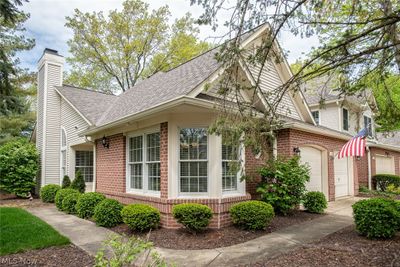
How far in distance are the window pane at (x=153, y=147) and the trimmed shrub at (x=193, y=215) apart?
1.87 metres

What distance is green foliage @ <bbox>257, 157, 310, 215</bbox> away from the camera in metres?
8.36

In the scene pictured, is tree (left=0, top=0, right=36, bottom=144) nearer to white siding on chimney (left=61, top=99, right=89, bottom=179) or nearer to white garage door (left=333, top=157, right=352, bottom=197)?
white siding on chimney (left=61, top=99, right=89, bottom=179)

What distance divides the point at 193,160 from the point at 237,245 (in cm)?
239

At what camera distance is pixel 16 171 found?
15.0 meters

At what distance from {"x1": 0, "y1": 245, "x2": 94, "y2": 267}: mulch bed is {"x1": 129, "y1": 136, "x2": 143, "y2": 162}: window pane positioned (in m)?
3.36

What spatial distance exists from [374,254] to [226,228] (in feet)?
10.7

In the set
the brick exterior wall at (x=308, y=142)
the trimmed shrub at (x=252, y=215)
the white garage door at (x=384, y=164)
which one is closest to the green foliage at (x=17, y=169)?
the trimmed shrub at (x=252, y=215)

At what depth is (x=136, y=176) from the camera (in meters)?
9.05

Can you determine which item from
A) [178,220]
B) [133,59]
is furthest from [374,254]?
[133,59]

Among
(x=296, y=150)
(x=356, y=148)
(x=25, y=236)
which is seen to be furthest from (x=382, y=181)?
(x=25, y=236)

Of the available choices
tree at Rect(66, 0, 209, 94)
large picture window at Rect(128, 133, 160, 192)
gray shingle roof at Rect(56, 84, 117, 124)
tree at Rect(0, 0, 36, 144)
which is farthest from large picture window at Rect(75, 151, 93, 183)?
tree at Rect(66, 0, 209, 94)

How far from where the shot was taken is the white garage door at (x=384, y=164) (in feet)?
60.2

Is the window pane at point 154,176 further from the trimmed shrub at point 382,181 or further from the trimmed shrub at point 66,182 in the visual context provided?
the trimmed shrub at point 382,181

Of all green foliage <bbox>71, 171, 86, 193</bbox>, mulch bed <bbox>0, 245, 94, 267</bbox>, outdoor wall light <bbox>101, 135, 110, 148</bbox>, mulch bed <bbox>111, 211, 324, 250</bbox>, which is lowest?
mulch bed <bbox>0, 245, 94, 267</bbox>
